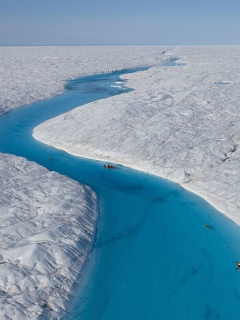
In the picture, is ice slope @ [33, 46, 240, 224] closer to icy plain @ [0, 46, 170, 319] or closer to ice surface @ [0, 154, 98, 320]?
icy plain @ [0, 46, 170, 319]

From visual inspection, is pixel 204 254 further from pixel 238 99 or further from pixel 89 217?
pixel 238 99

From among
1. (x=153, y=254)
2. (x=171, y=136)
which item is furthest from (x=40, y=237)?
(x=171, y=136)

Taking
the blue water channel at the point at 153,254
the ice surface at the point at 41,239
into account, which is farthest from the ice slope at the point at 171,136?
the ice surface at the point at 41,239

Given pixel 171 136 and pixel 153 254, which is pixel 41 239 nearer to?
pixel 153 254

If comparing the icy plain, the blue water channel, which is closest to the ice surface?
the icy plain

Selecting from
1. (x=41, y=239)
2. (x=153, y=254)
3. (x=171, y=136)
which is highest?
(x=171, y=136)

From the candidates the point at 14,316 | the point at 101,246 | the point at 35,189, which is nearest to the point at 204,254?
the point at 101,246
